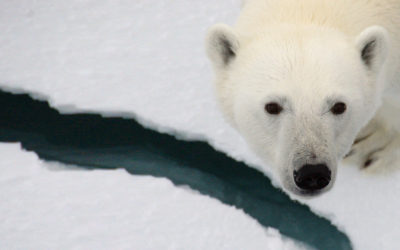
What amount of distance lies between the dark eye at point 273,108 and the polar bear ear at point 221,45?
14.6 inches

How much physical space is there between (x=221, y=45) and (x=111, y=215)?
1.10 m

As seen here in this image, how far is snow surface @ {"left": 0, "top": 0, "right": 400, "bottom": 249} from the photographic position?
2.80 metres

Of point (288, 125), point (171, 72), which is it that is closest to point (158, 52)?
point (171, 72)

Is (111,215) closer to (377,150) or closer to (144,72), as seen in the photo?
(144,72)

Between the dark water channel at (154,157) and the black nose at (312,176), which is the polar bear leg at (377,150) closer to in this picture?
the dark water channel at (154,157)

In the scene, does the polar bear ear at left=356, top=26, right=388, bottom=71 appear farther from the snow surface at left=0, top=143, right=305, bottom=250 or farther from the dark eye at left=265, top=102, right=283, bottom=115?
the snow surface at left=0, top=143, right=305, bottom=250

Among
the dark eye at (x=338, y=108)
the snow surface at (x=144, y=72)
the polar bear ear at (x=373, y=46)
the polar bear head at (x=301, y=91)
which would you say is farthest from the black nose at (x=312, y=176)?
the snow surface at (x=144, y=72)

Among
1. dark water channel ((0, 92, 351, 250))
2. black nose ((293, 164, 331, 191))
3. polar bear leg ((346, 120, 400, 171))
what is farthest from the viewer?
polar bear leg ((346, 120, 400, 171))

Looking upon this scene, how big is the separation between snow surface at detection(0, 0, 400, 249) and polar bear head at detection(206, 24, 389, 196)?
27.2 inches

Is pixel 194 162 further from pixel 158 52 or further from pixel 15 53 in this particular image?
pixel 15 53

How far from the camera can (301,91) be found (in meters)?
1.97

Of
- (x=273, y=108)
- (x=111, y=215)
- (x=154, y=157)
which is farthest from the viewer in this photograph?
(x=154, y=157)

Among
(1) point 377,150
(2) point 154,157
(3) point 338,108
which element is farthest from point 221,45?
(1) point 377,150

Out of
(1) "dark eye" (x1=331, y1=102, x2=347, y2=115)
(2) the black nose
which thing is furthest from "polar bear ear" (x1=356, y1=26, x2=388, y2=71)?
(2) the black nose
